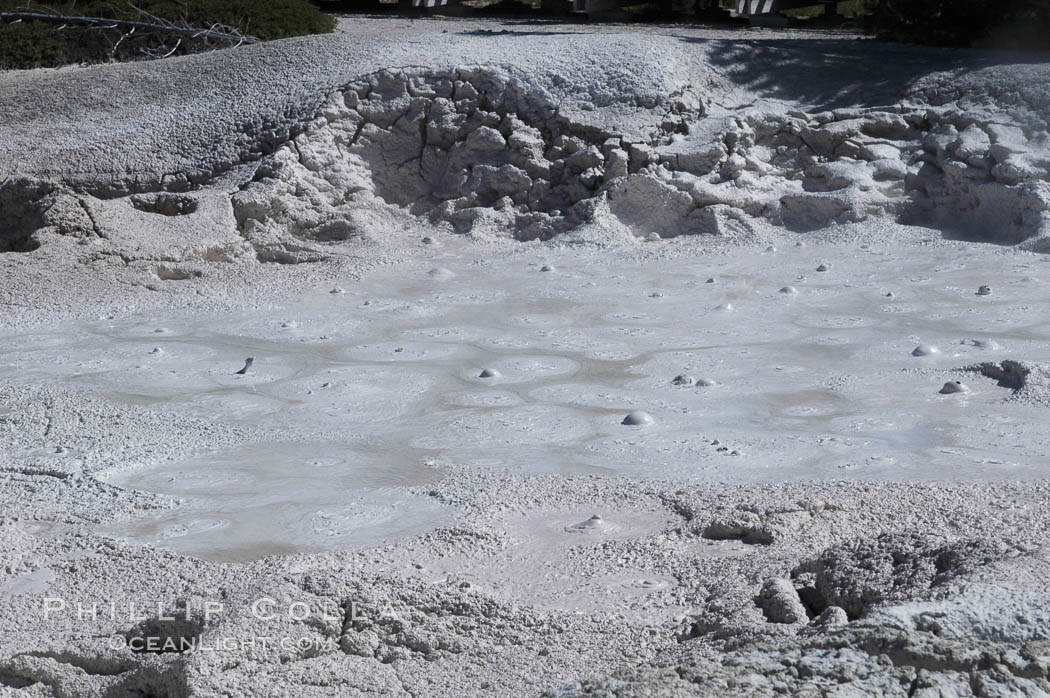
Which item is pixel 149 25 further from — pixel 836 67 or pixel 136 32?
pixel 836 67

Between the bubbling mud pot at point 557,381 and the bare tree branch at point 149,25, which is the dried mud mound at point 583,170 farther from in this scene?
the bare tree branch at point 149,25

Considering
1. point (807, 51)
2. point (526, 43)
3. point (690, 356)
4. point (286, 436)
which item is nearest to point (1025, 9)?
point (807, 51)

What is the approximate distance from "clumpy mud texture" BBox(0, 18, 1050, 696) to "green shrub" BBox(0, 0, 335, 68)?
122 centimetres

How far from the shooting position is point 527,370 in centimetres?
454

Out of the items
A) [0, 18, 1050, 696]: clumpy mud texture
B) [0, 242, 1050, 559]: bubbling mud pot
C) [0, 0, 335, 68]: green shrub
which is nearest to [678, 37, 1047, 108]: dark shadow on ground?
[0, 18, 1050, 696]: clumpy mud texture

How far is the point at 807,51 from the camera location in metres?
8.06

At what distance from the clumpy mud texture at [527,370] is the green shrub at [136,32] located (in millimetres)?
1224

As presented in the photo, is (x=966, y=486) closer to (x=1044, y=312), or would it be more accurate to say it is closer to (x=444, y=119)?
(x=1044, y=312)

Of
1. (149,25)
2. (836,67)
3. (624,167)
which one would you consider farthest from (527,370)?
(149,25)

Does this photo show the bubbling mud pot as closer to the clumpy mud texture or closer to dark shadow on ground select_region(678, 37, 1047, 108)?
the clumpy mud texture

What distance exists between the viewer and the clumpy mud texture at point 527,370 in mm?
2250

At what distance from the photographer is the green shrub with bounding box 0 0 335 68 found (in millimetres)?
8844

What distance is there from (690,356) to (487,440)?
1225mm

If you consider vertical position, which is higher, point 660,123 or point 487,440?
point 660,123
